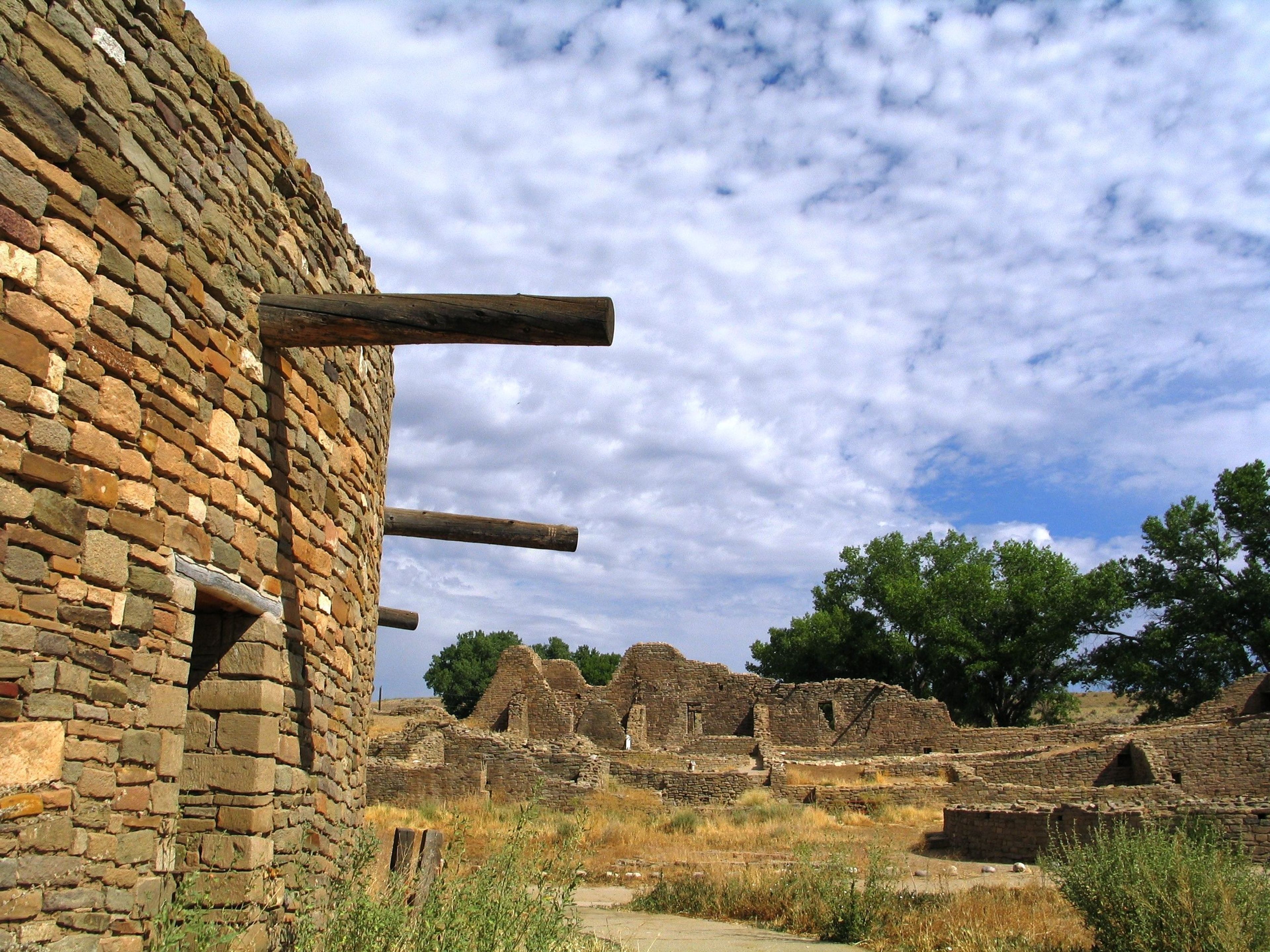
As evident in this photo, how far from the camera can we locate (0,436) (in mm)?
3229

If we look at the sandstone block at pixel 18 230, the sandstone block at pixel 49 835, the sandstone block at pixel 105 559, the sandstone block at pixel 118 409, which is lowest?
the sandstone block at pixel 49 835

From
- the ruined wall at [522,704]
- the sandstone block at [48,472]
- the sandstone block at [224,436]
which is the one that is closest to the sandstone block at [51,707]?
the sandstone block at [48,472]

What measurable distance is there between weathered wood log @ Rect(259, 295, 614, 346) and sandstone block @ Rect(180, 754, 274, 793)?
2198 mm

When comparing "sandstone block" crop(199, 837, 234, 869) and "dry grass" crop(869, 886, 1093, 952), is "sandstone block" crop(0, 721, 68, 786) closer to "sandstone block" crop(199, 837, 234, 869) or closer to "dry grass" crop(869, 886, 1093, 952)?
"sandstone block" crop(199, 837, 234, 869)

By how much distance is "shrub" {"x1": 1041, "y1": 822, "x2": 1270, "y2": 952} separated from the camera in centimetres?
564

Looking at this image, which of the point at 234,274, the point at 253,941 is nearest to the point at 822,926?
the point at 253,941

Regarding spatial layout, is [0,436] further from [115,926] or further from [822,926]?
[822,926]

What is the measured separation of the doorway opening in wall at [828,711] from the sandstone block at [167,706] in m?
28.0

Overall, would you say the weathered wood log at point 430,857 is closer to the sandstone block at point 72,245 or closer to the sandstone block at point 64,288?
the sandstone block at point 64,288

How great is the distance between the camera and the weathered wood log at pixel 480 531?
29.1 feet

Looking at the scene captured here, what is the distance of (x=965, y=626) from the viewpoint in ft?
116

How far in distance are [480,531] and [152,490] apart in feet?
16.9

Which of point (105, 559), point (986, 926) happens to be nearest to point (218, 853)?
point (105, 559)

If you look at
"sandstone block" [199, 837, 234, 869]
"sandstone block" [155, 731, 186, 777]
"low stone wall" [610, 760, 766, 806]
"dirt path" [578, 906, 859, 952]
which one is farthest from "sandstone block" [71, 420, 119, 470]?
"low stone wall" [610, 760, 766, 806]
